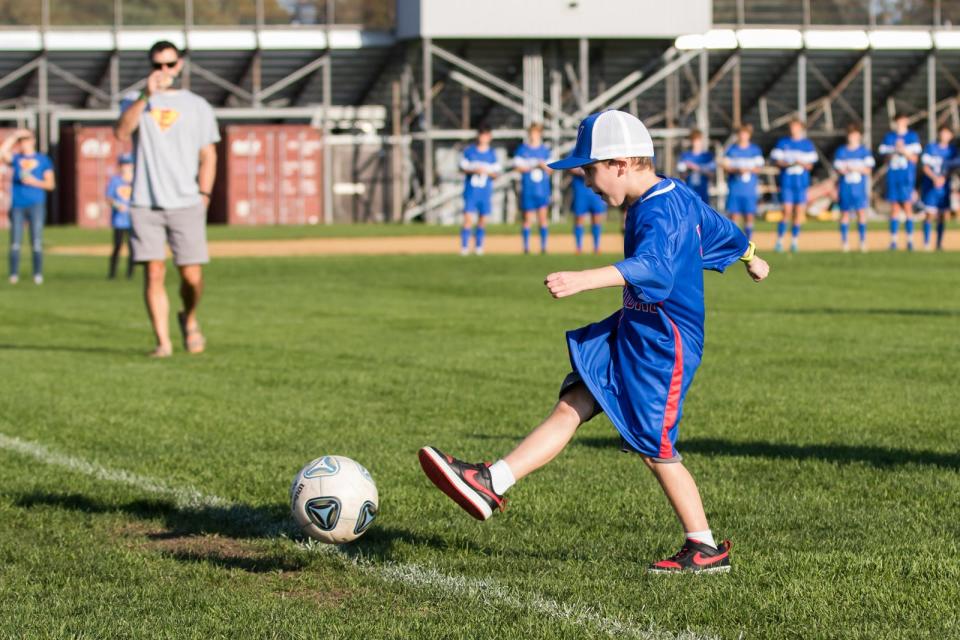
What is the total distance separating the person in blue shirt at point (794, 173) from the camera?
28.4 meters

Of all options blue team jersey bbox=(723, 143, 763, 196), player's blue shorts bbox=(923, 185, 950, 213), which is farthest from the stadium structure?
player's blue shorts bbox=(923, 185, 950, 213)

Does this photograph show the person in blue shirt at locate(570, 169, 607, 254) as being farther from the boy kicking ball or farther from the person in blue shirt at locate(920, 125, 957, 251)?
the boy kicking ball

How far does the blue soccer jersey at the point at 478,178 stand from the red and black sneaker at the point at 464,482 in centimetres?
2371

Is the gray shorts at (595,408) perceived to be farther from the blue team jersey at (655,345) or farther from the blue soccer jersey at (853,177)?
the blue soccer jersey at (853,177)

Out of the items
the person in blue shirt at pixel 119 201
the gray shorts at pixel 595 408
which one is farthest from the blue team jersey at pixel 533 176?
the gray shorts at pixel 595 408

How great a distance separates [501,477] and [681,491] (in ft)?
2.01

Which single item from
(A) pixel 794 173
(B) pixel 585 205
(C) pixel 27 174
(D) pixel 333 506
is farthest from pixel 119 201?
(D) pixel 333 506

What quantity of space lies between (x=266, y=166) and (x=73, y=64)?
21.9ft

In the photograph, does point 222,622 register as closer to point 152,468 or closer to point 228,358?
point 152,468

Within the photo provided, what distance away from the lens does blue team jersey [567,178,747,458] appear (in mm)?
5242

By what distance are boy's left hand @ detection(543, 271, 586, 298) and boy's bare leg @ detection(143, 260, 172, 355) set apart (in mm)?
7694

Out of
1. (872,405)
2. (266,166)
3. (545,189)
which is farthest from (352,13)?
(872,405)

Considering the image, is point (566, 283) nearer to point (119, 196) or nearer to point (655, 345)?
point (655, 345)

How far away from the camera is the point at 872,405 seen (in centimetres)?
950
